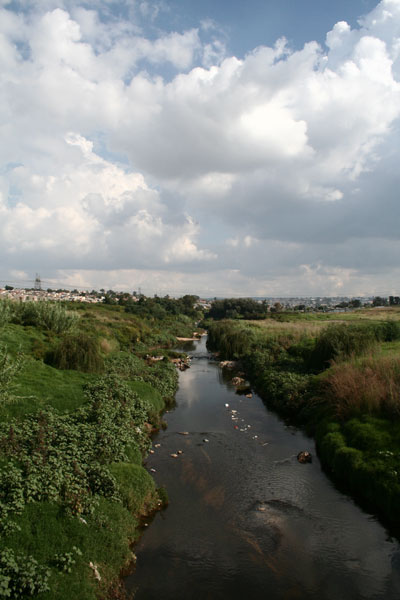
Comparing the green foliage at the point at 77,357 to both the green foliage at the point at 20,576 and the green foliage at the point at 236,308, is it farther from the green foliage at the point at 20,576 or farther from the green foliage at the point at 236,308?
the green foliage at the point at 236,308

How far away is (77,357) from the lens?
24094 millimetres

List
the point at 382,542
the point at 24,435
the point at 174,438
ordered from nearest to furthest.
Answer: the point at 382,542 < the point at 24,435 < the point at 174,438

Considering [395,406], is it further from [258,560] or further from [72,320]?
[72,320]

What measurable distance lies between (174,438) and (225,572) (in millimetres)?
9485

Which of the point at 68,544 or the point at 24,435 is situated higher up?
the point at 24,435

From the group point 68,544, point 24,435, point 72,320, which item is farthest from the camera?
point 72,320

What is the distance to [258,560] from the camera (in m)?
9.93

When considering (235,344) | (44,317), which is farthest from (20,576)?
(235,344)

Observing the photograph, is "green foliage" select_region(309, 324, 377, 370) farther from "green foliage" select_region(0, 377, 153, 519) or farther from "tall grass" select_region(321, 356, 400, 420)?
"green foliage" select_region(0, 377, 153, 519)

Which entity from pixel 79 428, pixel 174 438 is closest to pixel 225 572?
pixel 79 428

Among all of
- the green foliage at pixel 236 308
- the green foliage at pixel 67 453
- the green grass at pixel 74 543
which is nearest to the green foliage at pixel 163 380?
the green foliage at pixel 67 453

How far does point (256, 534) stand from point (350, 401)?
9033 mm

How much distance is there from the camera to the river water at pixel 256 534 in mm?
9039

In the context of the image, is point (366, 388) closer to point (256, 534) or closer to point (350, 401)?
point (350, 401)
